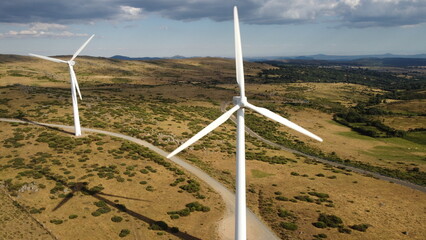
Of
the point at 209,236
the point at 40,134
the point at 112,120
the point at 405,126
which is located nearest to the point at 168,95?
the point at 112,120

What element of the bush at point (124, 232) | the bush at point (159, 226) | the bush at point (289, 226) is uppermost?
the bush at point (124, 232)

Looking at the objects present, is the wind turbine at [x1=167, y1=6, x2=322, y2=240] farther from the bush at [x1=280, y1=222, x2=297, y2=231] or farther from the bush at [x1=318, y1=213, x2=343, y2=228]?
the bush at [x1=318, y1=213, x2=343, y2=228]

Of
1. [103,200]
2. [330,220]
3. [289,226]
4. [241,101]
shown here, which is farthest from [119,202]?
[330,220]

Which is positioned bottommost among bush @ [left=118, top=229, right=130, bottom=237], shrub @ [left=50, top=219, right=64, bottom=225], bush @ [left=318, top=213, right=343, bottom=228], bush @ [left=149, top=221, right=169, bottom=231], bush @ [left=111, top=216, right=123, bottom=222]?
bush @ [left=318, top=213, right=343, bottom=228]

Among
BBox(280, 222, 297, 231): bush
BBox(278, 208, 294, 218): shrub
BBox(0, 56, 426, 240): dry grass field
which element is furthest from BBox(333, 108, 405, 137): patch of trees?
BBox(280, 222, 297, 231): bush

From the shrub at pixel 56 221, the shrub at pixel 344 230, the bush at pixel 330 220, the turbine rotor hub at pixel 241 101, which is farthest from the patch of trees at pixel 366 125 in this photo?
the shrub at pixel 56 221

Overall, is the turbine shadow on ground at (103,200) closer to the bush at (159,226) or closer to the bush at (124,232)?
the bush at (159,226)

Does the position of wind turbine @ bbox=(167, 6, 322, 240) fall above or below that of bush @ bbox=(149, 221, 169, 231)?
above

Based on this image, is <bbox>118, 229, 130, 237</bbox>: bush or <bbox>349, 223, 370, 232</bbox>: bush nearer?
<bbox>118, 229, 130, 237</bbox>: bush

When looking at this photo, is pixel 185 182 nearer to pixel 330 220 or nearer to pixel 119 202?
pixel 119 202

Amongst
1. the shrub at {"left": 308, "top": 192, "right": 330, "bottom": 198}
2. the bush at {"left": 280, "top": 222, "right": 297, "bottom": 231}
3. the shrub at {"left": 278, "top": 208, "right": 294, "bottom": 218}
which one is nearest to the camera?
the bush at {"left": 280, "top": 222, "right": 297, "bottom": 231}

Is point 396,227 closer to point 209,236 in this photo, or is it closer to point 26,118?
point 209,236
